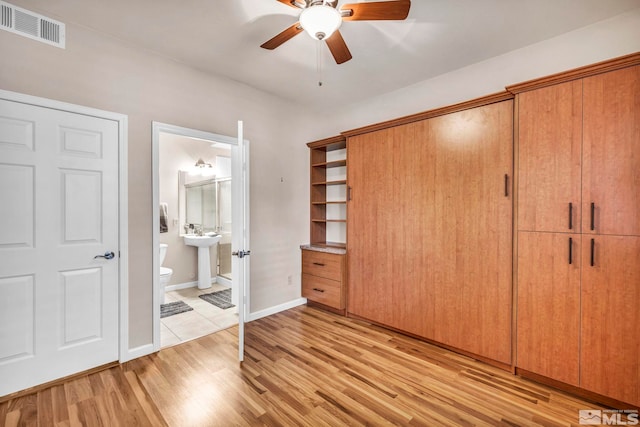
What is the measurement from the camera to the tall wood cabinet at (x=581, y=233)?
5.82 ft

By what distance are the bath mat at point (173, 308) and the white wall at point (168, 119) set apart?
1020 mm

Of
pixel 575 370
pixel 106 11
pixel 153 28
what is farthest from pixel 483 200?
pixel 106 11

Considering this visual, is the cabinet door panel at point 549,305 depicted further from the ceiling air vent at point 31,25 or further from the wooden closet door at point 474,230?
the ceiling air vent at point 31,25

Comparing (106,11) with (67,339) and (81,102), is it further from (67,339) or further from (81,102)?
(67,339)

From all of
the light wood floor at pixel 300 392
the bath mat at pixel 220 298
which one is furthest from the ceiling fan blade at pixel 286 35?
the bath mat at pixel 220 298

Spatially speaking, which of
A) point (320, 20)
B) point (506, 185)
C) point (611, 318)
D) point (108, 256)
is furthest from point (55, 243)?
point (611, 318)

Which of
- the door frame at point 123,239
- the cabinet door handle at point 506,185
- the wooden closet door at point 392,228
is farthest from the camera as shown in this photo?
the wooden closet door at point 392,228

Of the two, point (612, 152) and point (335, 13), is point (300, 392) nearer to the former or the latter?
point (335, 13)

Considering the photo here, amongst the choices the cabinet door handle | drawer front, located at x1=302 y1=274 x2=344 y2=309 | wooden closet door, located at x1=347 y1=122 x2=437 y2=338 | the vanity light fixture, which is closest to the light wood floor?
wooden closet door, located at x1=347 y1=122 x2=437 y2=338

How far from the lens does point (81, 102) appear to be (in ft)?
7.27

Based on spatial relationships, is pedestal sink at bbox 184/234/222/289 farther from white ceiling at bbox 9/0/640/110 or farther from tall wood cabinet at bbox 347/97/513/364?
white ceiling at bbox 9/0/640/110

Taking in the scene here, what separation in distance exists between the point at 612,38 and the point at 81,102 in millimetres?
4219

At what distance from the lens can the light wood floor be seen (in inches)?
69.6

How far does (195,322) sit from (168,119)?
227 centimetres
